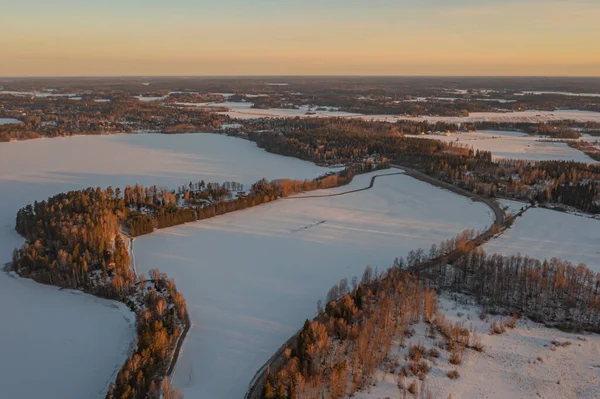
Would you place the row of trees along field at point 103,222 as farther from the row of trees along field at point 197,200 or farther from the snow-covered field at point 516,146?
the snow-covered field at point 516,146

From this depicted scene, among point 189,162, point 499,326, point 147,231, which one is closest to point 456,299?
point 499,326

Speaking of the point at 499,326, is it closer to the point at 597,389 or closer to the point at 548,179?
the point at 597,389

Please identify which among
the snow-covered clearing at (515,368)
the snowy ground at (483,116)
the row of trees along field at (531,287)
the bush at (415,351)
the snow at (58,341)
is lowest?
the snow at (58,341)

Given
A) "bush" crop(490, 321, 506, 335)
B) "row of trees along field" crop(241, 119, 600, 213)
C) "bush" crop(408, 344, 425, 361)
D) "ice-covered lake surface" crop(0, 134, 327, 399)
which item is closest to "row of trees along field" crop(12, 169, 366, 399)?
"ice-covered lake surface" crop(0, 134, 327, 399)

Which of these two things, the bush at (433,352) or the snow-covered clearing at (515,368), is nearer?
the snow-covered clearing at (515,368)

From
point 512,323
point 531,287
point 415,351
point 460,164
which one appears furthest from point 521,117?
point 415,351

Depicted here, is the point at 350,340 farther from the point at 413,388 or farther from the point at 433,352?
the point at 413,388

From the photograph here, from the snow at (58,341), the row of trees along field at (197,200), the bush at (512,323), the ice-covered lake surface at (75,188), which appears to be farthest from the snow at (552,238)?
the ice-covered lake surface at (75,188)
